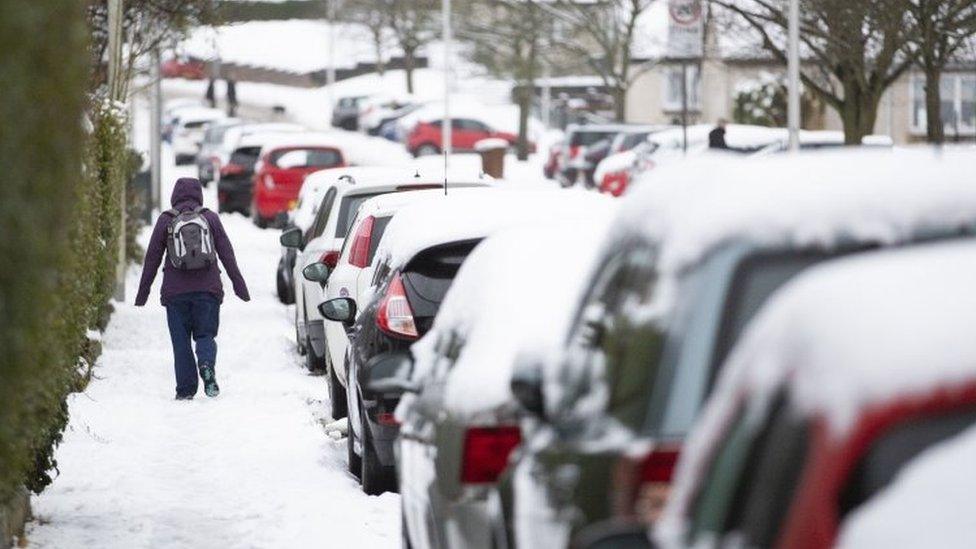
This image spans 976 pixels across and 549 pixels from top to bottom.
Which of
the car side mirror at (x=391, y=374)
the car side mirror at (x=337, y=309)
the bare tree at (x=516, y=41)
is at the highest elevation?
the bare tree at (x=516, y=41)

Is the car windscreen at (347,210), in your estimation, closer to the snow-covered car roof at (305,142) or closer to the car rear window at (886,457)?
the car rear window at (886,457)

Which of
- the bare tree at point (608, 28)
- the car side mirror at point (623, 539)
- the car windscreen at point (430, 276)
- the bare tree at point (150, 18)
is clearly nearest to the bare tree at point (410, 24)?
the bare tree at point (608, 28)

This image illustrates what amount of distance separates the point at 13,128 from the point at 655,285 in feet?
5.25

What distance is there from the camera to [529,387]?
4949mm

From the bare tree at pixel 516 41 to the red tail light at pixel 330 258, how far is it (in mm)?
42839

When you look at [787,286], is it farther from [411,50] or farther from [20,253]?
[411,50]

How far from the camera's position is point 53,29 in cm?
538

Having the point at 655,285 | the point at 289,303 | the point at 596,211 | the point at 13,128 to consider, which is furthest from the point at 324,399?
the point at 655,285

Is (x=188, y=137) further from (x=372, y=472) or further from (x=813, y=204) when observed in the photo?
(x=813, y=204)

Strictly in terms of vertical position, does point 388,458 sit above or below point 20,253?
below

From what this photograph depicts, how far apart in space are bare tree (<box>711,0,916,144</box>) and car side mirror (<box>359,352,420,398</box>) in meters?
25.1

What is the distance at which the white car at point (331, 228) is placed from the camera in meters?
16.4

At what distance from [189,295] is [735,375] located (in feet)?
38.0

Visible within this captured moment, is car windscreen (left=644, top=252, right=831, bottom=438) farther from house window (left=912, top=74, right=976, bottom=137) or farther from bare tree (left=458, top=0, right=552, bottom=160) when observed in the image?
bare tree (left=458, top=0, right=552, bottom=160)
